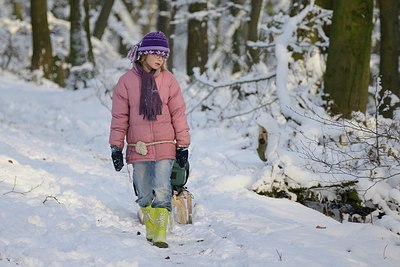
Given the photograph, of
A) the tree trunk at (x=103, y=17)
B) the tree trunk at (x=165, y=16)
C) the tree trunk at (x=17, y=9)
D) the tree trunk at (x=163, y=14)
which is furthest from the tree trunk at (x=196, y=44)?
the tree trunk at (x=17, y=9)

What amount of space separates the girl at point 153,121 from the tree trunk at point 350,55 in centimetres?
320

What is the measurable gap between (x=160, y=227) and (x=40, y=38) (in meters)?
14.6

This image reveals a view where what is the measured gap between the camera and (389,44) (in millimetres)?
10336

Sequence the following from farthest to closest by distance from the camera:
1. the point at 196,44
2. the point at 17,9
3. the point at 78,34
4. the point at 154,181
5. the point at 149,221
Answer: the point at 17,9, the point at 78,34, the point at 196,44, the point at 149,221, the point at 154,181

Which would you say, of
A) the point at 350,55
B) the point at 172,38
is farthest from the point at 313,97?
the point at 172,38

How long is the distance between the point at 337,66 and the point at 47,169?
3.85 m

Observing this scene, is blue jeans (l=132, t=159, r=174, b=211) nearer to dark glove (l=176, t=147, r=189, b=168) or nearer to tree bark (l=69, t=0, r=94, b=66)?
dark glove (l=176, t=147, r=189, b=168)

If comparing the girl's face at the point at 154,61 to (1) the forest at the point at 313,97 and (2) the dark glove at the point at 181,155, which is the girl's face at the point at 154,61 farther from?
(1) the forest at the point at 313,97

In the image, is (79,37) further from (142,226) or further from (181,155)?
(181,155)

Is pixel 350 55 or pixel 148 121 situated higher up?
pixel 350 55

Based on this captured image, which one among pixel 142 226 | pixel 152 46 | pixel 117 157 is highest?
pixel 152 46

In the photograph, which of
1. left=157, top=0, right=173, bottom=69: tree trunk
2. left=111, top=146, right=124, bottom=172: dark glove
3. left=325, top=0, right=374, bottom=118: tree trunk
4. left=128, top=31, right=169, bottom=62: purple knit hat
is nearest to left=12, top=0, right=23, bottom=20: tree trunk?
left=157, top=0, right=173, bottom=69: tree trunk

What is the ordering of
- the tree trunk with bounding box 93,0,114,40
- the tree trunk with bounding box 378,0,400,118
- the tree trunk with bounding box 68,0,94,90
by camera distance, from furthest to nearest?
the tree trunk with bounding box 93,0,114,40
the tree trunk with bounding box 68,0,94,90
the tree trunk with bounding box 378,0,400,118

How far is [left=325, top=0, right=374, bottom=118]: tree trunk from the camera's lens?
24.8ft
